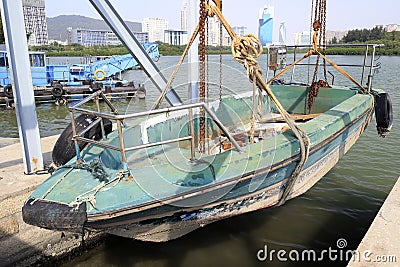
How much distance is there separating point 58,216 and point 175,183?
3.01ft

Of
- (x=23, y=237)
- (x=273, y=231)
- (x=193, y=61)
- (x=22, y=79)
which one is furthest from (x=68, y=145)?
(x=273, y=231)

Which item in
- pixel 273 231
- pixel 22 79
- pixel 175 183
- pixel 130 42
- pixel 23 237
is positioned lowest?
pixel 273 231

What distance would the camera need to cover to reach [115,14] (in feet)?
14.3

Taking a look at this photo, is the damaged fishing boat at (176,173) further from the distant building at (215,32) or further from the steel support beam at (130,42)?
the steel support beam at (130,42)

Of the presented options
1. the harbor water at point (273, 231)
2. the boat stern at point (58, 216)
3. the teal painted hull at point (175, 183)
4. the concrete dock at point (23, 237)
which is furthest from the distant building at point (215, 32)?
the concrete dock at point (23, 237)

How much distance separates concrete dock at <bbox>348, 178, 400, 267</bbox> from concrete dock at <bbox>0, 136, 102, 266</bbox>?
281cm

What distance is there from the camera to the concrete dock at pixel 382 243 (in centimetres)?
237

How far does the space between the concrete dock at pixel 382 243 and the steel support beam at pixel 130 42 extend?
2.94 metres

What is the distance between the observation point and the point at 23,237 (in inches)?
133

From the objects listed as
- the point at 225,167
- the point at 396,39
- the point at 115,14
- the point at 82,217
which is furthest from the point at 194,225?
the point at 396,39

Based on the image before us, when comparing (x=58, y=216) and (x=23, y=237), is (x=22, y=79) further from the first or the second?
(x=58, y=216)

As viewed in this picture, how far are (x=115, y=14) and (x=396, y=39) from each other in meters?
63.7

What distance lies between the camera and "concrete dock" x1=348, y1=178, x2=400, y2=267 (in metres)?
2.37

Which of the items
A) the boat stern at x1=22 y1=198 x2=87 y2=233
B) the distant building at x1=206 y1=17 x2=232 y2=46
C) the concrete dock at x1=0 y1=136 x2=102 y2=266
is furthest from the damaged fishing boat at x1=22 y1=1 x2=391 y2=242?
the concrete dock at x1=0 y1=136 x2=102 y2=266
